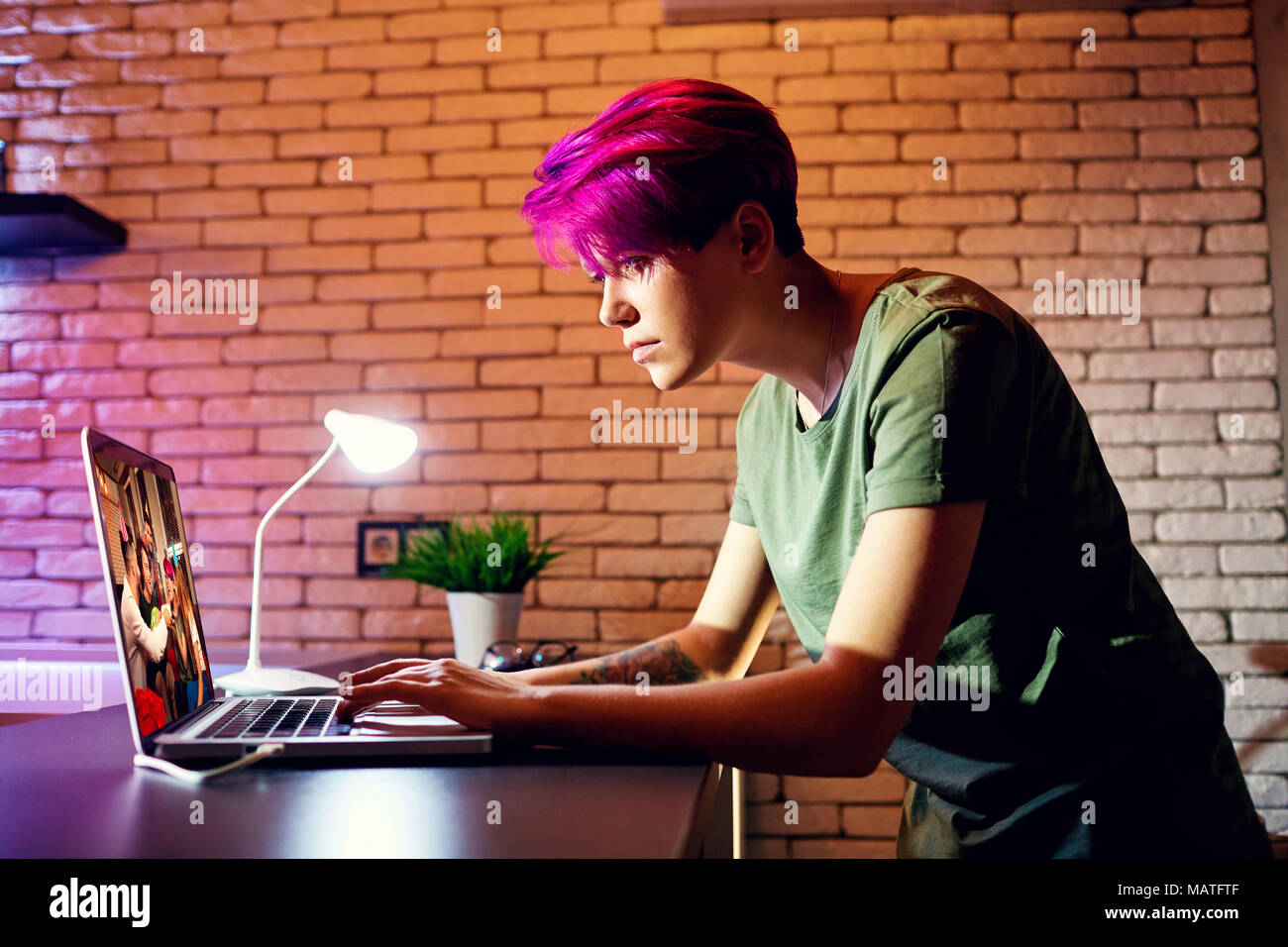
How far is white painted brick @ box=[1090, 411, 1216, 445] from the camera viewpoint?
7.33 ft

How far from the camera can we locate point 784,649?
2.25 m

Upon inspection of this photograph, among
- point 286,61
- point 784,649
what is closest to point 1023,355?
point 784,649

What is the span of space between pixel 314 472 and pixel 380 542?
2.80ft

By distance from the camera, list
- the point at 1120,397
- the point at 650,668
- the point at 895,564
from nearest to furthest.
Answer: the point at 895,564
the point at 650,668
the point at 1120,397

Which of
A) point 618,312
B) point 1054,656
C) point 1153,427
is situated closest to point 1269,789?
point 1153,427

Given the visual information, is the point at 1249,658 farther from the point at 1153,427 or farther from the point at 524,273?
the point at 524,273

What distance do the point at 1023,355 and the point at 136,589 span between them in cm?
96

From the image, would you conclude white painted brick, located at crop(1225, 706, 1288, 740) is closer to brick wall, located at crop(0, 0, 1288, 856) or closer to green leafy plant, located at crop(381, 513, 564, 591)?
brick wall, located at crop(0, 0, 1288, 856)

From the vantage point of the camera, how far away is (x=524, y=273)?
7.87 feet

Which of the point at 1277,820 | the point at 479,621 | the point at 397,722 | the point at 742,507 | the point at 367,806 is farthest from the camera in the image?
the point at 1277,820

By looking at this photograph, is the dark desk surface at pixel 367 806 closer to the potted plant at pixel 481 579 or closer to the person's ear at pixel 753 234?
the person's ear at pixel 753 234

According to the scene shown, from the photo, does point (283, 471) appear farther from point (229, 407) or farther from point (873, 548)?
point (873, 548)
